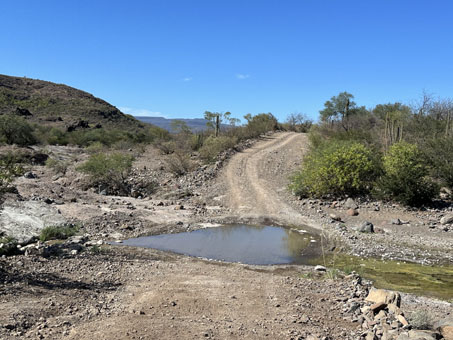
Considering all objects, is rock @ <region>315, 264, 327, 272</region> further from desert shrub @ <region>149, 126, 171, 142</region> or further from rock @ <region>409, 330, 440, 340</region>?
desert shrub @ <region>149, 126, 171, 142</region>

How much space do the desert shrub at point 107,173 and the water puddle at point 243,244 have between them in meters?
6.83

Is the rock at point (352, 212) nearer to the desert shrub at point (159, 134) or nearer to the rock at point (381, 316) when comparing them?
the rock at point (381, 316)

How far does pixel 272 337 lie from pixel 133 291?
2631 millimetres

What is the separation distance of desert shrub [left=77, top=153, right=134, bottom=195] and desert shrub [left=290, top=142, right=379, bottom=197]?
26.2ft

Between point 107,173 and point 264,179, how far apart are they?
735 cm

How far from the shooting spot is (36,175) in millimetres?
20188

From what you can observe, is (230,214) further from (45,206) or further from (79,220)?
(45,206)

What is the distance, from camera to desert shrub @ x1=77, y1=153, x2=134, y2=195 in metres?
17.3

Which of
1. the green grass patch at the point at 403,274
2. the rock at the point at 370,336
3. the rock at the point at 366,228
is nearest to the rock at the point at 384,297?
the rock at the point at 370,336

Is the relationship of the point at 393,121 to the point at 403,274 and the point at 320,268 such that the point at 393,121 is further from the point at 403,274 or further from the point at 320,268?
the point at 320,268

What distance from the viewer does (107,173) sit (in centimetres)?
1756

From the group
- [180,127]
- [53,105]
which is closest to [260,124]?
[180,127]

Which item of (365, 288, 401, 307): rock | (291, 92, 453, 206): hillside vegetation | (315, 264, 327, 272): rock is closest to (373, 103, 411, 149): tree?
(291, 92, 453, 206): hillside vegetation

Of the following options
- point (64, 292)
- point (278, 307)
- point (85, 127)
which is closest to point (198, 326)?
point (278, 307)
